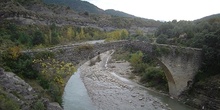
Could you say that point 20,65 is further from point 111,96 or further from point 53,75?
point 111,96

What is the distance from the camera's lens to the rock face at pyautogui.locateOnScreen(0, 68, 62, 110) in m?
10.6

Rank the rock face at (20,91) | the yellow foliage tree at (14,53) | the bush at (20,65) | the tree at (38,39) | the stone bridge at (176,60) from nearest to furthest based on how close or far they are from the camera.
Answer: the rock face at (20,91) → the bush at (20,65) → the yellow foliage tree at (14,53) → the stone bridge at (176,60) → the tree at (38,39)

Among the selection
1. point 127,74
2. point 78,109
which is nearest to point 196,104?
point 78,109

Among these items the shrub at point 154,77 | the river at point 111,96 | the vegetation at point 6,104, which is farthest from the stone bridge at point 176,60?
the vegetation at point 6,104

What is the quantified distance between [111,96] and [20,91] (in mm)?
13665

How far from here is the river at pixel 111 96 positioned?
21.4m

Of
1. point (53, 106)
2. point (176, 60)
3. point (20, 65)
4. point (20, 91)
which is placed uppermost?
point (20, 65)

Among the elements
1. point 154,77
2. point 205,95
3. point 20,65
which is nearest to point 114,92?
point 154,77

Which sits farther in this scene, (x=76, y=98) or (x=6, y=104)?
(x=76, y=98)

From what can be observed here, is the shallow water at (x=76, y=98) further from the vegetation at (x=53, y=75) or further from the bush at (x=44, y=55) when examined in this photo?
the bush at (x=44, y=55)

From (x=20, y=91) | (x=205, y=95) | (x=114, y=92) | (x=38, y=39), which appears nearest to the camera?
(x=20, y=91)

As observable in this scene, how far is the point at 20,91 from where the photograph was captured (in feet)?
36.7

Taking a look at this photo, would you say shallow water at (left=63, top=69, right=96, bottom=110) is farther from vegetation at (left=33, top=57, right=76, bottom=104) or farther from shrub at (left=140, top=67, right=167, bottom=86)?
shrub at (left=140, top=67, right=167, bottom=86)

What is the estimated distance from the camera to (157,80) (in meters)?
28.5
